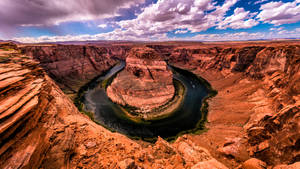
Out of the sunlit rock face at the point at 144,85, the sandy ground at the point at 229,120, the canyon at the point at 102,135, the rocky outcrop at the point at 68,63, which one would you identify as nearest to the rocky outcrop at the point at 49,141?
the canyon at the point at 102,135

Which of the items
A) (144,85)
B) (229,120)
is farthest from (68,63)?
(229,120)

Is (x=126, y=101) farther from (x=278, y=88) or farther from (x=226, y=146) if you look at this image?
(x=278, y=88)

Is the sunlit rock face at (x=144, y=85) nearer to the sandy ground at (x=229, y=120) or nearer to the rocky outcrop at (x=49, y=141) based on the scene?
the sandy ground at (x=229, y=120)

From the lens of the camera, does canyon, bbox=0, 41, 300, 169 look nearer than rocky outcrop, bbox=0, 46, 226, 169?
No

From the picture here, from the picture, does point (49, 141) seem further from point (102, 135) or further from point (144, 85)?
point (144, 85)

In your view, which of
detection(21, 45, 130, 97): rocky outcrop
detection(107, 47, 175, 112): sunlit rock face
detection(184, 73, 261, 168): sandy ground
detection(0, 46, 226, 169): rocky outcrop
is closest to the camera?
detection(0, 46, 226, 169): rocky outcrop

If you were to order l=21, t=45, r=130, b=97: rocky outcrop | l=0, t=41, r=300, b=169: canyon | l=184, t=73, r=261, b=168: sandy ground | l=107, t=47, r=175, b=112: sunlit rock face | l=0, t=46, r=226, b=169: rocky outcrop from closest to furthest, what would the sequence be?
l=0, t=46, r=226, b=169: rocky outcrop
l=0, t=41, r=300, b=169: canyon
l=184, t=73, r=261, b=168: sandy ground
l=107, t=47, r=175, b=112: sunlit rock face
l=21, t=45, r=130, b=97: rocky outcrop

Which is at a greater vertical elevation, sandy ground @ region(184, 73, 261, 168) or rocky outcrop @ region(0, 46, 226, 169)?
rocky outcrop @ region(0, 46, 226, 169)

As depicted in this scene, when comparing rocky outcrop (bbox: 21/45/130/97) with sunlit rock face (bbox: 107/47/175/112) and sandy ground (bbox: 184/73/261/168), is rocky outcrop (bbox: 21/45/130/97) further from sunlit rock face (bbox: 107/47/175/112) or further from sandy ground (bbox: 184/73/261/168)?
sandy ground (bbox: 184/73/261/168)

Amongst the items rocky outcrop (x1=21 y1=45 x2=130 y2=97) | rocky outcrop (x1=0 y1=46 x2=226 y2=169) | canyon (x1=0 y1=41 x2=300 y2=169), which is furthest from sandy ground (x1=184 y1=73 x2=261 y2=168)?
rocky outcrop (x1=21 y1=45 x2=130 y2=97)
